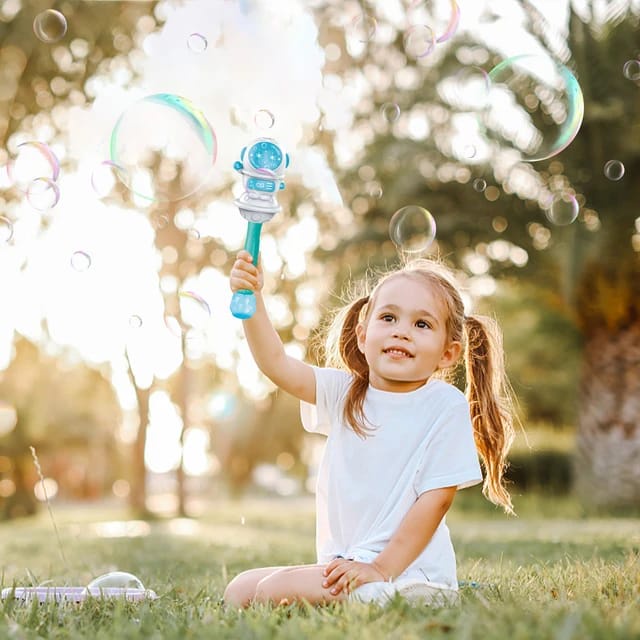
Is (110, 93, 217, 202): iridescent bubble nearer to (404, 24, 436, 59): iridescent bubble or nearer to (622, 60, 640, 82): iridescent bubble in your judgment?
(404, 24, 436, 59): iridescent bubble

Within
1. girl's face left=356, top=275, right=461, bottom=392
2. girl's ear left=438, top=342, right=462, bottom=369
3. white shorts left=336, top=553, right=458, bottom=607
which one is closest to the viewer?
white shorts left=336, top=553, right=458, bottom=607

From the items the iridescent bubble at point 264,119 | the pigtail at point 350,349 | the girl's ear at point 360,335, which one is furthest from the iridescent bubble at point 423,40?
the girl's ear at point 360,335

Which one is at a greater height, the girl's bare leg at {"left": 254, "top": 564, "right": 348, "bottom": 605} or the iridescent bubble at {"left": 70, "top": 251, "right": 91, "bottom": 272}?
the iridescent bubble at {"left": 70, "top": 251, "right": 91, "bottom": 272}

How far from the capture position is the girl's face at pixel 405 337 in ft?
9.27

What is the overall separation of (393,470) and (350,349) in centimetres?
52

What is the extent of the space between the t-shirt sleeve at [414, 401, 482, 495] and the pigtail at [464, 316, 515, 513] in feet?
1.22

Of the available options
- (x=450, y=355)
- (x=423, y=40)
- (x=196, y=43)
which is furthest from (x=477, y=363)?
(x=423, y=40)

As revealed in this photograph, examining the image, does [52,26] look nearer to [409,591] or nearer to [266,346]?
[266,346]

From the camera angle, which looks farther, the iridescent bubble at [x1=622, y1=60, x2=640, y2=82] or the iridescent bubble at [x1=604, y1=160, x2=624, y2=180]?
the iridescent bubble at [x1=622, y1=60, x2=640, y2=82]

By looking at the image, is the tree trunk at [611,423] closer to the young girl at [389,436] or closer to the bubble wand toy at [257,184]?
the young girl at [389,436]

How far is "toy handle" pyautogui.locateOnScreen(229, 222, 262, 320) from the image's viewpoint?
2.65 metres

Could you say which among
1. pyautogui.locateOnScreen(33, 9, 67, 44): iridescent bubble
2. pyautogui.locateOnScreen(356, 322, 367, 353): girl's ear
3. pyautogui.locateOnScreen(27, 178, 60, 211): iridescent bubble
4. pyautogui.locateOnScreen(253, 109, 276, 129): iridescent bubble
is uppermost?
pyautogui.locateOnScreen(33, 9, 67, 44): iridescent bubble

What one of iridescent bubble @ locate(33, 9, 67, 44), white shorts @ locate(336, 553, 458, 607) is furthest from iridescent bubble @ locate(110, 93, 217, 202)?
white shorts @ locate(336, 553, 458, 607)

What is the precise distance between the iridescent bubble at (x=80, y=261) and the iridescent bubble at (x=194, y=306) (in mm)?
589
